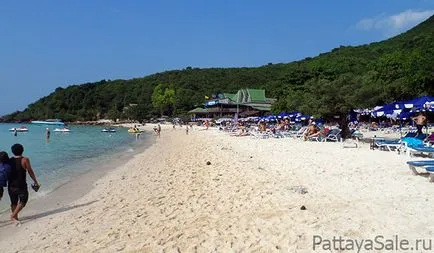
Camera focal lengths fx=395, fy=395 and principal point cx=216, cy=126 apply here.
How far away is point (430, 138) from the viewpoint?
15.2 meters

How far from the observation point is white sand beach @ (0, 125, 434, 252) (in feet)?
17.2

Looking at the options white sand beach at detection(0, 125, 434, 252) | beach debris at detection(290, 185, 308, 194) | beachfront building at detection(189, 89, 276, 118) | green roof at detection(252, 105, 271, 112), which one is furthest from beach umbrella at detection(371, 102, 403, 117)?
beachfront building at detection(189, 89, 276, 118)

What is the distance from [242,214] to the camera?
6555 mm

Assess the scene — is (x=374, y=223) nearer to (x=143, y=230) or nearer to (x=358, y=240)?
(x=358, y=240)

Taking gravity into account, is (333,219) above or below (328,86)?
below

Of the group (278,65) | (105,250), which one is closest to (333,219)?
(105,250)

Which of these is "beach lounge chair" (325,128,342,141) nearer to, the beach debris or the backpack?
the beach debris

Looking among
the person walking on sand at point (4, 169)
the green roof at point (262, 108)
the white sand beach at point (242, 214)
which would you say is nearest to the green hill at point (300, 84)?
the green roof at point (262, 108)

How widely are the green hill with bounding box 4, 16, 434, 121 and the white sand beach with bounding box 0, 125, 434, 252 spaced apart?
13040 mm

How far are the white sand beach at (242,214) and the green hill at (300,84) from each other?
42.8 feet

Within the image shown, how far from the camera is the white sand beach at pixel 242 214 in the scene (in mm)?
5250

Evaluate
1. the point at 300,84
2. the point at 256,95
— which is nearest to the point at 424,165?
the point at 300,84

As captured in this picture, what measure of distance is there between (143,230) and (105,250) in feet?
2.96

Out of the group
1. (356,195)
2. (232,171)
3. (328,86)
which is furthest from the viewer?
(328,86)
